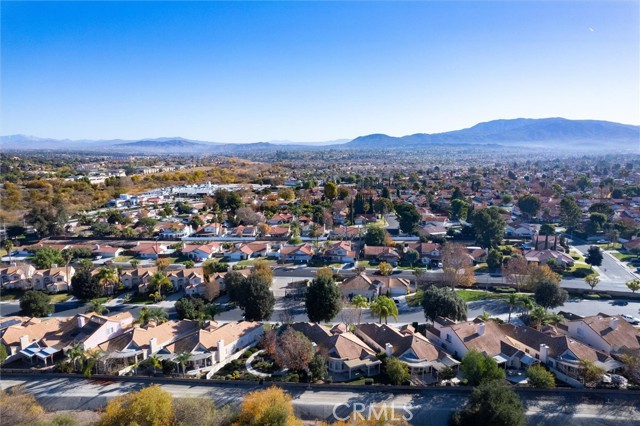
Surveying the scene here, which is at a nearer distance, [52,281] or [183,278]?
[183,278]

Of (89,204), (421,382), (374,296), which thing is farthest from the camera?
(89,204)

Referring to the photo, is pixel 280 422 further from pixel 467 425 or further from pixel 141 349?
pixel 141 349

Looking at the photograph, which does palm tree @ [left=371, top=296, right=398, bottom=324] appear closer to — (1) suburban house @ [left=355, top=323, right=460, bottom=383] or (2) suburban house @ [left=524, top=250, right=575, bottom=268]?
(1) suburban house @ [left=355, top=323, right=460, bottom=383]

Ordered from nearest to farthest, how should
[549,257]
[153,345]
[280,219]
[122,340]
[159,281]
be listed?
[153,345], [122,340], [159,281], [549,257], [280,219]

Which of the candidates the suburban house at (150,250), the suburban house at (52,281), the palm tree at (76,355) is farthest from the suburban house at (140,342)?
the suburban house at (150,250)

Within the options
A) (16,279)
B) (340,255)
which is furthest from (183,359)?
(340,255)

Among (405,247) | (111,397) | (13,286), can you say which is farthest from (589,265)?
(13,286)

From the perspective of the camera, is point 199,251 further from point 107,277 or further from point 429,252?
point 429,252
